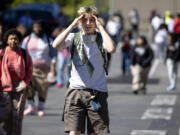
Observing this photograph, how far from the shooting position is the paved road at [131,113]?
11836 millimetres

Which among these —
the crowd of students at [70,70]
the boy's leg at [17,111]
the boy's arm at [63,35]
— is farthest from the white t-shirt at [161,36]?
the boy's arm at [63,35]

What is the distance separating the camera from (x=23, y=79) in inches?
395

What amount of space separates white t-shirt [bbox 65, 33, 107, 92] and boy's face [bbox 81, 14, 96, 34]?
67mm

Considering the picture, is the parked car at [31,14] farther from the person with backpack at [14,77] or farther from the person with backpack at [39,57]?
the person with backpack at [14,77]

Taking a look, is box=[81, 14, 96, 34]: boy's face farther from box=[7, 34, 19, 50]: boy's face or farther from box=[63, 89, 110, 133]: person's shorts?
box=[7, 34, 19, 50]: boy's face

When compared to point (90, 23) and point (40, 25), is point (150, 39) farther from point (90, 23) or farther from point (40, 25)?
point (90, 23)

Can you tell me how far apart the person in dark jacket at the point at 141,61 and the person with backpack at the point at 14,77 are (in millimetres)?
8272

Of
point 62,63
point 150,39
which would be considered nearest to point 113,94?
point 62,63

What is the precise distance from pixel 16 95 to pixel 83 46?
2.15m

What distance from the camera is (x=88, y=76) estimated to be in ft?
26.4

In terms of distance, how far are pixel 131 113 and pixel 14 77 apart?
15.2ft

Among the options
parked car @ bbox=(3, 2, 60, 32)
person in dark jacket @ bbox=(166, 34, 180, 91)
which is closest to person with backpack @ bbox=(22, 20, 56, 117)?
person in dark jacket @ bbox=(166, 34, 180, 91)

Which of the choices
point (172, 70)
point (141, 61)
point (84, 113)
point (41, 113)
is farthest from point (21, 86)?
point (172, 70)

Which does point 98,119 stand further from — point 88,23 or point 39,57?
point 39,57
